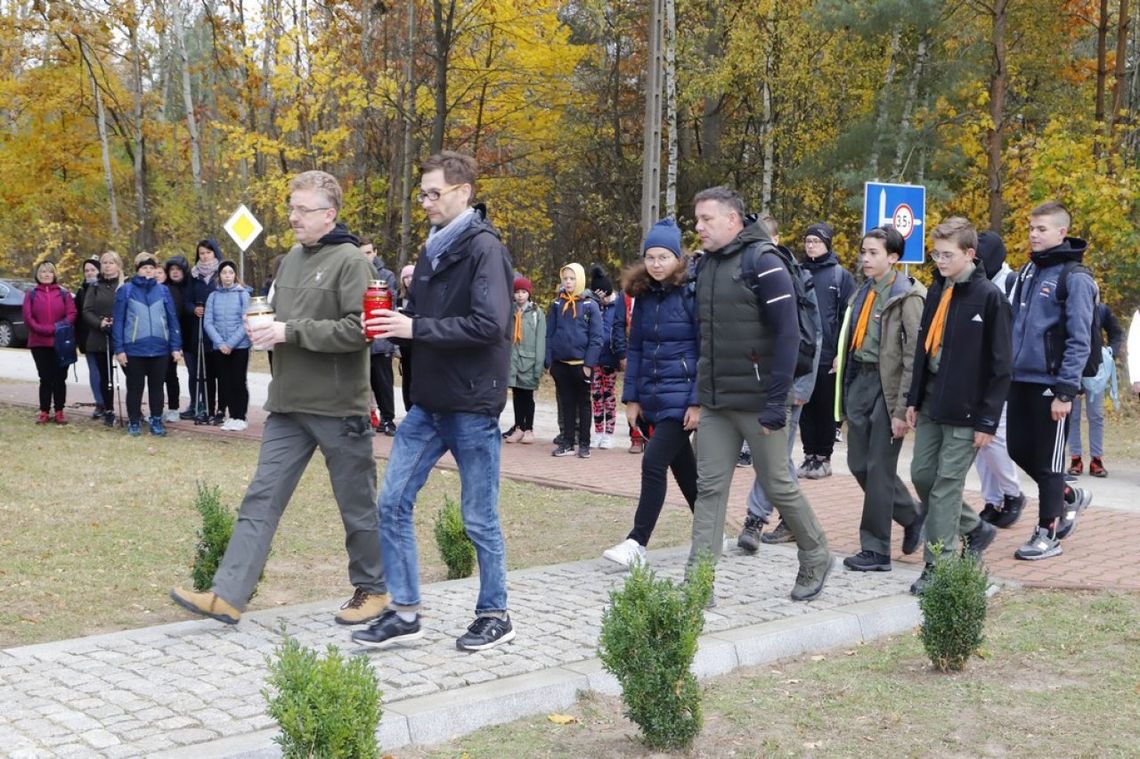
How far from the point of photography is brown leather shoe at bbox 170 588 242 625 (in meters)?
5.87

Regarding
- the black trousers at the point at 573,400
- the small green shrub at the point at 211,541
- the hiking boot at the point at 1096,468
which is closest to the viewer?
the small green shrub at the point at 211,541

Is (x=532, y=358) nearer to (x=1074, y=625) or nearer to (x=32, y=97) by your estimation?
(x=1074, y=625)

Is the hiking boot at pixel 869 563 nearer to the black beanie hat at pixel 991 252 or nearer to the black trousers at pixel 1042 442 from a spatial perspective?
the black trousers at pixel 1042 442

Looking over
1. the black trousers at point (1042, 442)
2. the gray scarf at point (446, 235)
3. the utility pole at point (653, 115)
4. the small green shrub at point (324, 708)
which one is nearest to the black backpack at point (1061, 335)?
the black trousers at point (1042, 442)

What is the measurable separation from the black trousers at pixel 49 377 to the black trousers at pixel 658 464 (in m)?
10.2

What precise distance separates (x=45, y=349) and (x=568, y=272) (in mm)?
6475

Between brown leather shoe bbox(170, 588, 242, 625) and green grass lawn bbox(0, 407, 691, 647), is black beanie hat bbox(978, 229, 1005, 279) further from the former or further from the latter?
brown leather shoe bbox(170, 588, 242, 625)

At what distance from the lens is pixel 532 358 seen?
47.8 feet

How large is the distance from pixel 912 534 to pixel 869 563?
66 cm

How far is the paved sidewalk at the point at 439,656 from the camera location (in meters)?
4.70

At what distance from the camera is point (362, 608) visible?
617 cm

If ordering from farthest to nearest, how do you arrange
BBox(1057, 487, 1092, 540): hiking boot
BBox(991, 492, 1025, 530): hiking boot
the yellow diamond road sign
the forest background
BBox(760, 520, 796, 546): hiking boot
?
the forest background < the yellow diamond road sign < BBox(991, 492, 1025, 530): hiking boot < BBox(760, 520, 796, 546): hiking boot < BBox(1057, 487, 1092, 540): hiking boot

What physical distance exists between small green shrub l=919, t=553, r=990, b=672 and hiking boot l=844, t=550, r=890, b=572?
188 centimetres

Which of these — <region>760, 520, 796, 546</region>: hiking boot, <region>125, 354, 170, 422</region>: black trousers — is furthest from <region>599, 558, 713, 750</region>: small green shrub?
<region>125, 354, 170, 422</region>: black trousers
